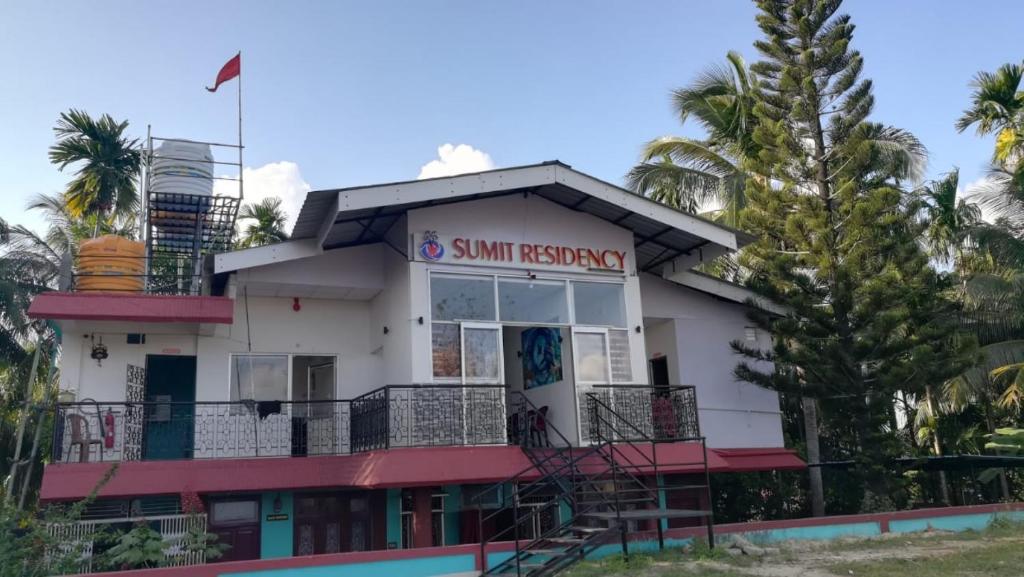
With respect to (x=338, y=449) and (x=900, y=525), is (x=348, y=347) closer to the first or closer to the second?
(x=338, y=449)

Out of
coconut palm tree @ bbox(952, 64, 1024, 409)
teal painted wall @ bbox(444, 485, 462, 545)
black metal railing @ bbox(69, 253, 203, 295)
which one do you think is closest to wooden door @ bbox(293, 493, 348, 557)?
teal painted wall @ bbox(444, 485, 462, 545)

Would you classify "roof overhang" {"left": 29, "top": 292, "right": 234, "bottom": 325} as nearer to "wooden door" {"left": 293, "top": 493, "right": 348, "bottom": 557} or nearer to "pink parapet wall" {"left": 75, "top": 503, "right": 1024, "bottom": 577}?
"wooden door" {"left": 293, "top": 493, "right": 348, "bottom": 557}

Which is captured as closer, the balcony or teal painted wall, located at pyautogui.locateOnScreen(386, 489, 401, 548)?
the balcony

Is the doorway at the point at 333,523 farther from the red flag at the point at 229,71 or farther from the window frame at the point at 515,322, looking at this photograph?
the red flag at the point at 229,71

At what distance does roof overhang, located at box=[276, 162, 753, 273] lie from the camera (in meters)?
12.5

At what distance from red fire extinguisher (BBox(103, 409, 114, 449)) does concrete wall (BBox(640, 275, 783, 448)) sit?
952 cm

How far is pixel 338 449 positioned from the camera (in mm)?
13812

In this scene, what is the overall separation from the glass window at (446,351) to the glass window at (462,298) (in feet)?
0.58

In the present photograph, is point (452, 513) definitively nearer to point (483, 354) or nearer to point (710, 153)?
point (483, 354)

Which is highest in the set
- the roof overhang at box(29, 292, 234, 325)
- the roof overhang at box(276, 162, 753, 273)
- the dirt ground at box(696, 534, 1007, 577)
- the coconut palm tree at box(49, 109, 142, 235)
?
the coconut palm tree at box(49, 109, 142, 235)

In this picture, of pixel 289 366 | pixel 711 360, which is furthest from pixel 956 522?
pixel 289 366

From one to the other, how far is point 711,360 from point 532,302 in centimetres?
467

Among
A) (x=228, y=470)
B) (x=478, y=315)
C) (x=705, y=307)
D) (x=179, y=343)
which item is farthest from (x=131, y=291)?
(x=705, y=307)

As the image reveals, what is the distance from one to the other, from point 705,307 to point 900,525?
220 inches
